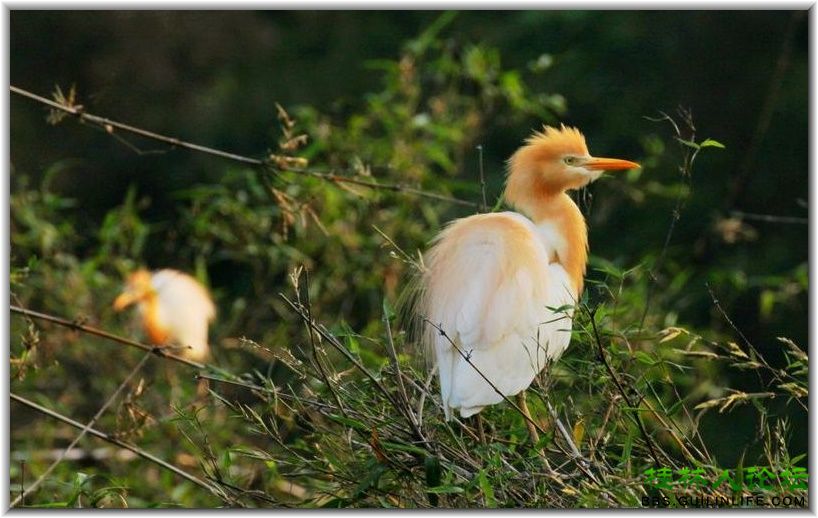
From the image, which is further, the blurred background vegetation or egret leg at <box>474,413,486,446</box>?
the blurred background vegetation

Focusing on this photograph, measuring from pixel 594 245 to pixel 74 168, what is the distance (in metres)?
2.72

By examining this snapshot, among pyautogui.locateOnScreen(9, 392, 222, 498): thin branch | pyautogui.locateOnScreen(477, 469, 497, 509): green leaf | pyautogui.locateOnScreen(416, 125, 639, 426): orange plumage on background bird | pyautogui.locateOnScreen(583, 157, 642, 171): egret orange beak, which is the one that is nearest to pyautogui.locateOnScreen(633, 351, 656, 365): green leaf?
pyautogui.locateOnScreen(416, 125, 639, 426): orange plumage on background bird

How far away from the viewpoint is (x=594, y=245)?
5098 mm

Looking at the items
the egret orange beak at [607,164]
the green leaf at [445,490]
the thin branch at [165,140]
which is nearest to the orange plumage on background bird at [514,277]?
the egret orange beak at [607,164]

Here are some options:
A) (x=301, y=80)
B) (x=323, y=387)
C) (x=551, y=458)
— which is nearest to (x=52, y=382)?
(x=323, y=387)

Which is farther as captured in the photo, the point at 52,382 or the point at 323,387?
the point at 52,382

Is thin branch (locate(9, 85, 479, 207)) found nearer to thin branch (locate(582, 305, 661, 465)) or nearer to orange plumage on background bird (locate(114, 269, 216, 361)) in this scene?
thin branch (locate(582, 305, 661, 465))

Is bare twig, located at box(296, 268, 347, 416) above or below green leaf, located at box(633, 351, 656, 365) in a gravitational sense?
above

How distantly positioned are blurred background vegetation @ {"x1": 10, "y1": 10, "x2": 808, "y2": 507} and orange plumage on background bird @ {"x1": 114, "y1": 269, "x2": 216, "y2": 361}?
0.11 meters

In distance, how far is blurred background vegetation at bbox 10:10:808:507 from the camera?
2.10 m

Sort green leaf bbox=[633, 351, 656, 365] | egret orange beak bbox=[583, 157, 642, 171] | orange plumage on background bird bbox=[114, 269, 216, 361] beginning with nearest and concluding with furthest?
green leaf bbox=[633, 351, 656, 365]
egret orange beak bbox=[583, 157, 642, 171]
orange plumage on background bird bbox=[114, 269, 216, 361]

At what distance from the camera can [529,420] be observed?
1.92m

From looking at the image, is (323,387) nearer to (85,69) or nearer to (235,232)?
(235,232)

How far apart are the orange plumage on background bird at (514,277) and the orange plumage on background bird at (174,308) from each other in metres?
1.94
